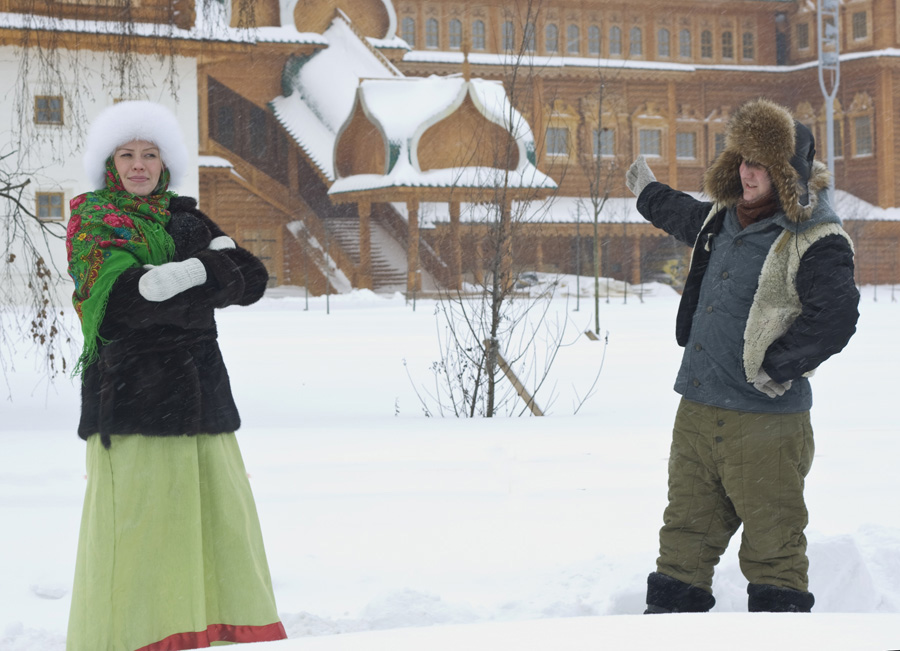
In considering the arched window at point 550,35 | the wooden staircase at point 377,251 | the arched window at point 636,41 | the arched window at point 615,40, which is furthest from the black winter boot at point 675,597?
the arched window at point 636,41

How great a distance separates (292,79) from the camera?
96.7 feet

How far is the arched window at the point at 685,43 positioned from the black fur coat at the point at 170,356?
35.9 metres

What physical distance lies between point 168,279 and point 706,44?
122 ft

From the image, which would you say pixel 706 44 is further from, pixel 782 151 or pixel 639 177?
pixel 782 151

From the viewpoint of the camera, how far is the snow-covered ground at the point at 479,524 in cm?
183

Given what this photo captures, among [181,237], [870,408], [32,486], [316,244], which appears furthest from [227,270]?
[316,244]

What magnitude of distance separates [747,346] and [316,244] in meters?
24.6

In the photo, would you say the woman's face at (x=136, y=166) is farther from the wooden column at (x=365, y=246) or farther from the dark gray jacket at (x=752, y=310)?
the wooden column at (x=365, y=246)

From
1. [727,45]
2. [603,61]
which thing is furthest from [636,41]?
[727,45]

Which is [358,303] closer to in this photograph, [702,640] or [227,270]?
[227,270]

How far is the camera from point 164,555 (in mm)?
3137

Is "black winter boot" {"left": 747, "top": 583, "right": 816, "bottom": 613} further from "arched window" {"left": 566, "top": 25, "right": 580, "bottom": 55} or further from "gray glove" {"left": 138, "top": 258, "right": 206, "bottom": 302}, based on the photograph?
"arched window" {"left": 566, "top": 25, "right": 580, "bottom": 55}

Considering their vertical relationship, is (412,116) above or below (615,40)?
below

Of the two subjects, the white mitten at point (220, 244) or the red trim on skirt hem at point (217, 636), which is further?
→ the white mitten at point (220, 244)
